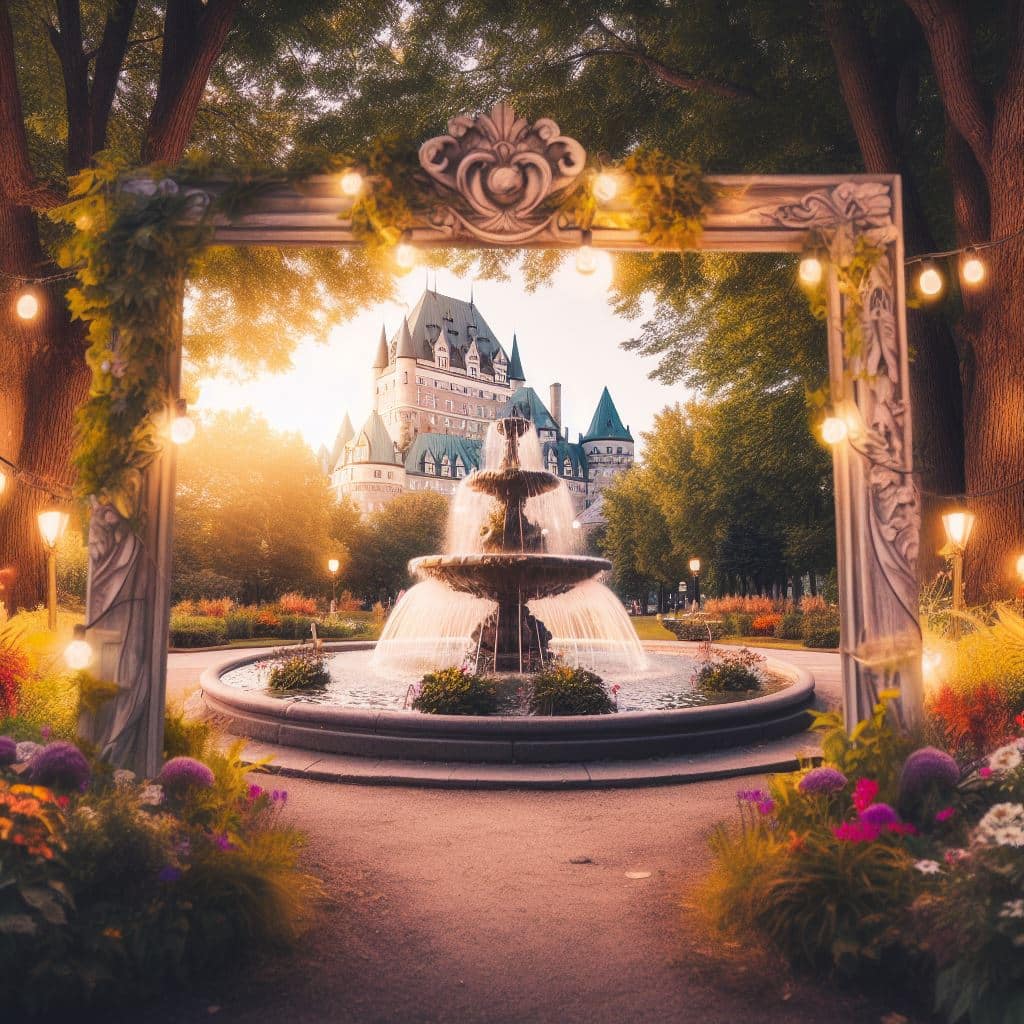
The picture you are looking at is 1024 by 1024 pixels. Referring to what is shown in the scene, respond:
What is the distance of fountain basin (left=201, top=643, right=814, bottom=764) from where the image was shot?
8.77 m

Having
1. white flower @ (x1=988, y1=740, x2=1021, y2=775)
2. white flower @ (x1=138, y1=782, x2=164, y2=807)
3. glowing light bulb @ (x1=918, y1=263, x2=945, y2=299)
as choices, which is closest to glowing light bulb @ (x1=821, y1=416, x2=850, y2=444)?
glowing light bulb @ (x1=918, y1=263, x2=945, y2=299)

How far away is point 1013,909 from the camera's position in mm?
3203

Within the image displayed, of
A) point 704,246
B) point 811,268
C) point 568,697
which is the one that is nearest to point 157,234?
point 704,246

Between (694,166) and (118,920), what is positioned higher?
(694,166)

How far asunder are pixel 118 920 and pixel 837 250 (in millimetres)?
5934

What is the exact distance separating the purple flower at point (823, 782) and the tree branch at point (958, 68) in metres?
9.01

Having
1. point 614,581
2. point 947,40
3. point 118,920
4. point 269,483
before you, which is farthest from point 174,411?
point 614,581

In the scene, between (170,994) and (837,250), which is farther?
(837,250)

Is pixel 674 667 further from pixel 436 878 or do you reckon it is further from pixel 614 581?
pixel 614 581

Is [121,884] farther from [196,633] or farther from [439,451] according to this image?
[439,451]

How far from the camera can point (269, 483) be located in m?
44.2

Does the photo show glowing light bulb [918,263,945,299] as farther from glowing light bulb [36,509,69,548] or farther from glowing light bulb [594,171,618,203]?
glowing light bulb [36,509,69,548]

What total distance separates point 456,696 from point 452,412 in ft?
433

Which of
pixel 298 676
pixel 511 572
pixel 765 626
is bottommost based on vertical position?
pixel 765 626
